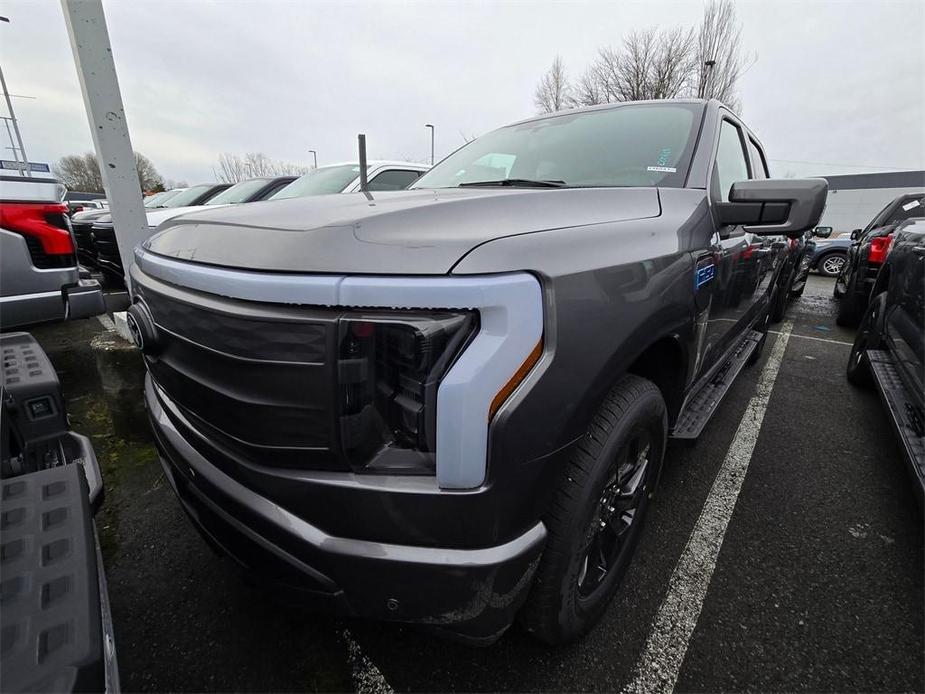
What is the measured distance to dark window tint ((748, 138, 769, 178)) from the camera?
10.4 feet

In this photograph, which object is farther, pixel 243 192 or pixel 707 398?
pixel 243 192

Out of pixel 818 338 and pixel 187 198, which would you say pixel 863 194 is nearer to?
pixel 818 338

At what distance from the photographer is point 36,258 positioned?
3062 mm

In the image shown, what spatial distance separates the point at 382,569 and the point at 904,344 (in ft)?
10.7

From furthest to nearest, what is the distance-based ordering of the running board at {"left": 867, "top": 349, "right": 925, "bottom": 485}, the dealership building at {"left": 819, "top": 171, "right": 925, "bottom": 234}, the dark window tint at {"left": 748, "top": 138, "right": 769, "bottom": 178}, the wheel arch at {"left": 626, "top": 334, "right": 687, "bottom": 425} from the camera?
the dealership building at {"left": 819, "top": 171, "right": 925, "bottom": 234}
the dark window tint at {"left": 748, "top": 138, "right": 769, "bottom": 178}
the running board at {"left": 867, "top": 349, "right": 925, "bottom": 485}
the wheel arch at {"left": 626, "top": 334, "right": 687, "bottom": 425}

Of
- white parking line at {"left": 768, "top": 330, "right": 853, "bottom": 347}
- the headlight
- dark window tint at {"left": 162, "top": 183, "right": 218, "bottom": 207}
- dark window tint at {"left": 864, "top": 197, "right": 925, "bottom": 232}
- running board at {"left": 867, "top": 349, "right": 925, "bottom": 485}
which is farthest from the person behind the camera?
dark window tint at {"left": 162, "top": 183, "right": 218, "bottom": 207}

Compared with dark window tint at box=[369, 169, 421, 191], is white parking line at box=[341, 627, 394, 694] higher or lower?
lower

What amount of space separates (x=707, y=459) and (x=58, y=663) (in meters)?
3.04

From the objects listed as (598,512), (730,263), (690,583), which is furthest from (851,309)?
(598,512)

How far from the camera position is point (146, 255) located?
149 centimetres

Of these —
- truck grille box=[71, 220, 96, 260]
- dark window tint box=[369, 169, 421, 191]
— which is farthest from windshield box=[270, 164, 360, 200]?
truck grille box=[71, 220, 96, 260]

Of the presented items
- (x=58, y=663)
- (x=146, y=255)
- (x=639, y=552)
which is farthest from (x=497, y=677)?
(x=146, y=255)

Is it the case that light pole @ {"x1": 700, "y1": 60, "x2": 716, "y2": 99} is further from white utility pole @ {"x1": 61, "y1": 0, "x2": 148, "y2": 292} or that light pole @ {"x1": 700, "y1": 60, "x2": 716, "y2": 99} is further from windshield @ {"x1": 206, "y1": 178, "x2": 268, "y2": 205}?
white utility pole @ {"x1": 61, "y1": 0, "x2": 148, "y2": 292}

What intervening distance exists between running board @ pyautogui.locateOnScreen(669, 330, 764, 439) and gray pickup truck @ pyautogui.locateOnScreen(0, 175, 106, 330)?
4045 millimetres
